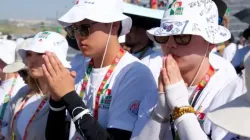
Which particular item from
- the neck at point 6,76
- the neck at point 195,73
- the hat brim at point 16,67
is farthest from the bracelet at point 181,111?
the neck at point 6,76

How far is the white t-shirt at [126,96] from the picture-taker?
2.66m

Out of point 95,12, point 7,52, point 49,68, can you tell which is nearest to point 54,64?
point 49,68

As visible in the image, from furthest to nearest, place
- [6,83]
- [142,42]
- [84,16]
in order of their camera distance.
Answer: [6,83], [142,42], [84,16]

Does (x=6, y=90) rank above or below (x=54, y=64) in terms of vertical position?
below

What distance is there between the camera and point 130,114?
9.01 ft

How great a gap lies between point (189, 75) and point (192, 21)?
0.29 metres

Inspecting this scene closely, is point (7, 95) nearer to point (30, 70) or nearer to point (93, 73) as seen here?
point (30, 70)

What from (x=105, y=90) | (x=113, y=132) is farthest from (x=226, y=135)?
(x=105, y=90)

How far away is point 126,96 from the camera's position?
279cm

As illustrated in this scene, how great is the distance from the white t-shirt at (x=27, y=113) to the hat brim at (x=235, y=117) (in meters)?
2.22

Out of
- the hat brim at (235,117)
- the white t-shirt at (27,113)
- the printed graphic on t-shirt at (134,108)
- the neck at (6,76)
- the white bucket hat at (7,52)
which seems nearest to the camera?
the hat brim at (235,117)

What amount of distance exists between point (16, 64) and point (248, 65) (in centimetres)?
338

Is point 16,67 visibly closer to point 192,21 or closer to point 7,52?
point 7,52

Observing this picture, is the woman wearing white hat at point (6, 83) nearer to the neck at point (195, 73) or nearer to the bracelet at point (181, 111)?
the neck at point (195, 73)
